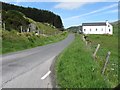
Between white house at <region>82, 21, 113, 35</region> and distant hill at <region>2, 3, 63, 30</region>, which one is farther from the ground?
distant hill at <region>2, 3, 63, 30</region>

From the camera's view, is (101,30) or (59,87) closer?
(59,87)

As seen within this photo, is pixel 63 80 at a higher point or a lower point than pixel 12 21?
lower

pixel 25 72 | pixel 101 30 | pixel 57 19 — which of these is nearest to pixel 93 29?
pixel 101 30

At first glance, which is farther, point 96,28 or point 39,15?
point 96,28

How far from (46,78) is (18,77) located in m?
1.12

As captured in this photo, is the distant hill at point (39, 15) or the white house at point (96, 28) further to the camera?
the white house at point (96, 28)

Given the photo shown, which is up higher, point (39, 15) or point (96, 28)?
point (39, 15)

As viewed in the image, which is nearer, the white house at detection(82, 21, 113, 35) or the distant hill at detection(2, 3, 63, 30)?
the distant hill at detection(2, 3, 63, 30)

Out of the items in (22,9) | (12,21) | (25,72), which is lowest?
(25,72)

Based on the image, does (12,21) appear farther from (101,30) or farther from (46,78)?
(101,30)

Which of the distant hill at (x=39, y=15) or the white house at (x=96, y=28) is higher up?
the distant hill at (x=39, y=15)

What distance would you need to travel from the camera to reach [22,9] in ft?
445

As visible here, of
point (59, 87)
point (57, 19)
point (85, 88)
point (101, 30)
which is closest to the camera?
point (85, 88)

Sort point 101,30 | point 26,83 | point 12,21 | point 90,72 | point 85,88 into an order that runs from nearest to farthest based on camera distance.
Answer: point 85,88 → point 26,83 → point 90,72 → point 12,21 → point 101,30
